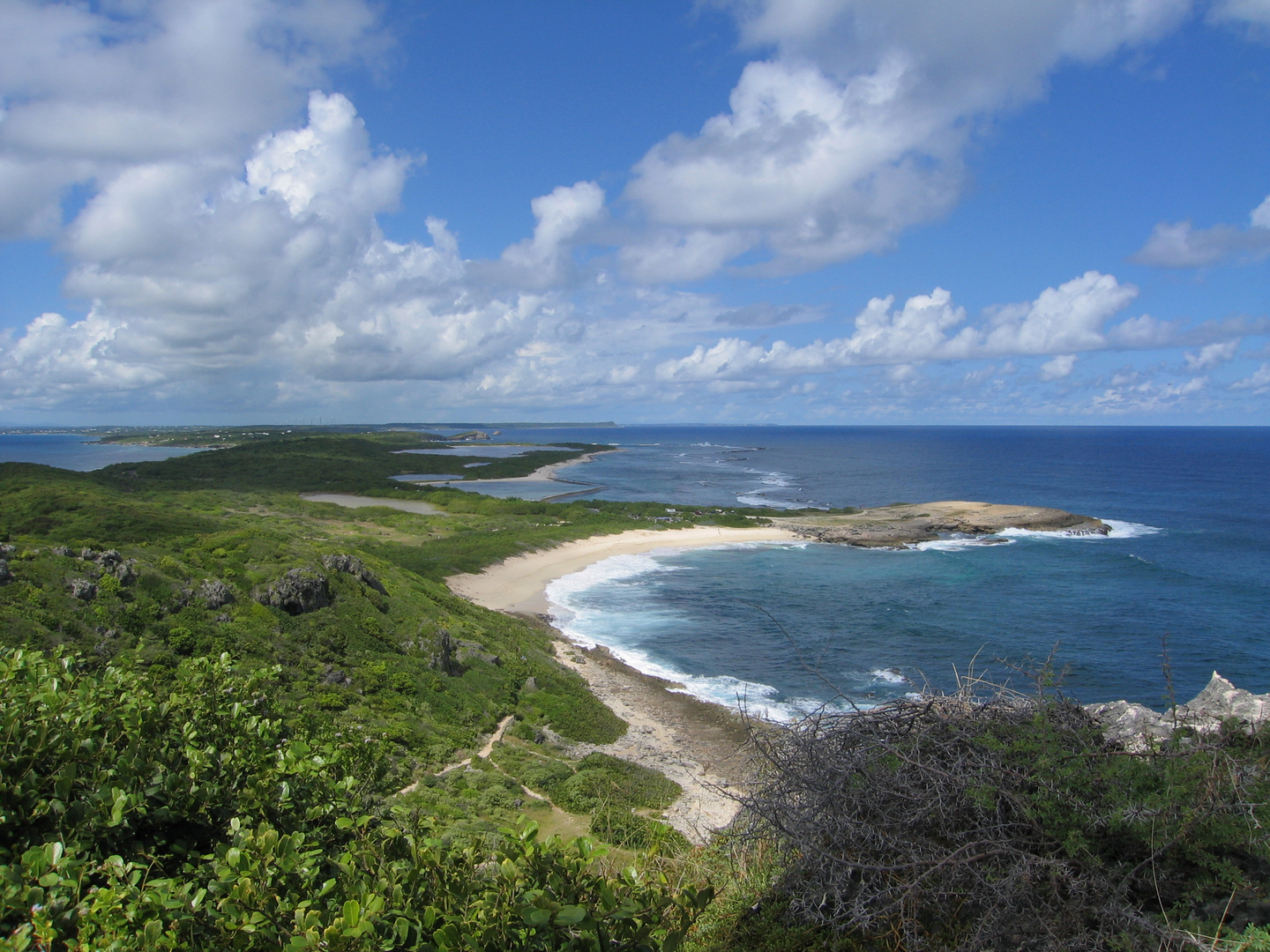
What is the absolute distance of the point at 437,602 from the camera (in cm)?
2831

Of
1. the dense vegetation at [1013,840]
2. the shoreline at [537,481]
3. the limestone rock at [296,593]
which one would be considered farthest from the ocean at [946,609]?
the shoreline at [537,481]

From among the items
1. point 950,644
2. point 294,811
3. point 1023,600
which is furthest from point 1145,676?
point 294,811

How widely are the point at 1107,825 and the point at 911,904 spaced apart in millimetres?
1533

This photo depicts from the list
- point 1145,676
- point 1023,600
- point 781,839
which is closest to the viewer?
point 781,839

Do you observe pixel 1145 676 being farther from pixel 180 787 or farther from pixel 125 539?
pixel 125 539

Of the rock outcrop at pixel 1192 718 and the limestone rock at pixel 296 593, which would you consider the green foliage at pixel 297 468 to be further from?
the rock outcrop at pixel 1192 718

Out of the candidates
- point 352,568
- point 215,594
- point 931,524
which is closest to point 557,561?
point 352,568

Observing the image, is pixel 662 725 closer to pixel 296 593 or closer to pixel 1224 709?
pixel 296 593

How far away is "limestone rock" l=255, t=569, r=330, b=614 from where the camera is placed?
65.0 feet

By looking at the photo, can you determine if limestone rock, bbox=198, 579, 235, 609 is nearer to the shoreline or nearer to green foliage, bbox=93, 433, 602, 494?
green foliage, bbox=93, 433, 602, 494

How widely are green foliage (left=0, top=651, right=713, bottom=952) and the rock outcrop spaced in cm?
506

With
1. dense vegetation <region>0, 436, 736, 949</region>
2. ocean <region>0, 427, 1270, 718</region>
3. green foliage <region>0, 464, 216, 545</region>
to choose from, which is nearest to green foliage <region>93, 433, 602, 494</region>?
green foliage <region>0, 464, 216, 545</region>

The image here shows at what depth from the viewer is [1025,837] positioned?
5.38 meters

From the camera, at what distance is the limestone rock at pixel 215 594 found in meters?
18.3
